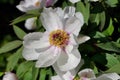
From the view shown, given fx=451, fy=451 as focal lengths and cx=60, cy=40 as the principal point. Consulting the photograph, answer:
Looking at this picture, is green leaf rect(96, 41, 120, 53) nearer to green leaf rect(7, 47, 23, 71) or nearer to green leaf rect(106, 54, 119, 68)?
green leaf rect(106, 54, 119, 68)

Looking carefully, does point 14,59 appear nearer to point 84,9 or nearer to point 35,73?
point 35,73

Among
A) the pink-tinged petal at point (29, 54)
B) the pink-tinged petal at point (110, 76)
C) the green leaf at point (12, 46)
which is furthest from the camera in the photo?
the green leaf at point (12, 46)

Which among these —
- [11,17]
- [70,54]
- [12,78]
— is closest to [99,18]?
[70,54]

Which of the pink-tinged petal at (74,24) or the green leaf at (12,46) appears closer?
the pink-tinged petal at (74,24)

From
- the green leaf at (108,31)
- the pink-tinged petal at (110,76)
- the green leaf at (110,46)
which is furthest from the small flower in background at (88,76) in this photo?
the green leaf at (108,31)

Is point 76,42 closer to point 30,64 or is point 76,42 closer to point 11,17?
point 30,64

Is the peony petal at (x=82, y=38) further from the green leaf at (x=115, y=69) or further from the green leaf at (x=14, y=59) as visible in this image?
the green leaf at (x=14, y=59)

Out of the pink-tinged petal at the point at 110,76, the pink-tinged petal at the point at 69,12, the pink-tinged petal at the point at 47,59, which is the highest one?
the pink-tinged petal at the point at 69,12
